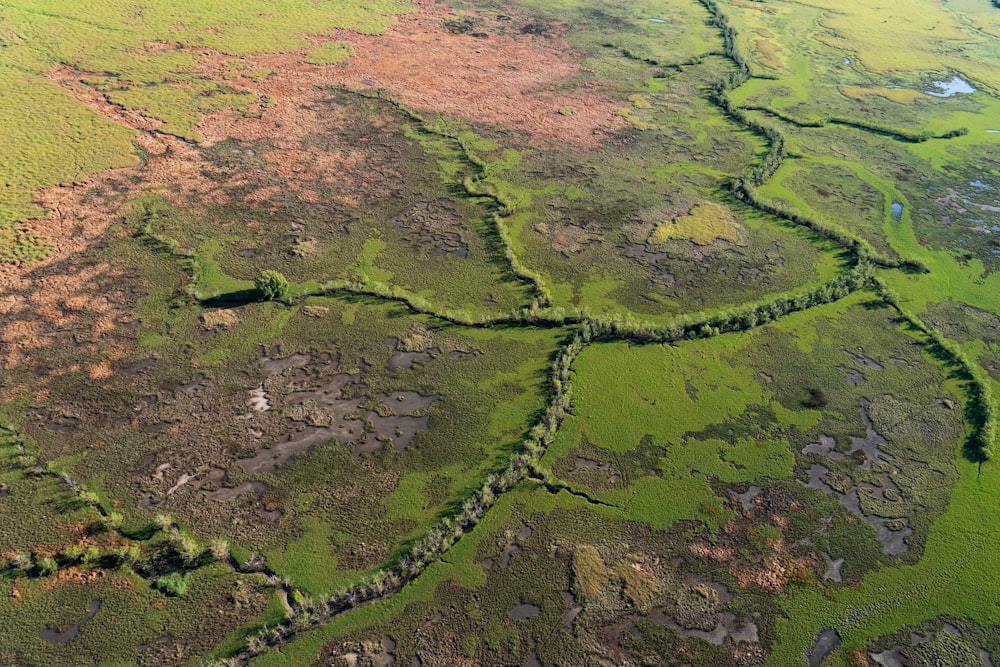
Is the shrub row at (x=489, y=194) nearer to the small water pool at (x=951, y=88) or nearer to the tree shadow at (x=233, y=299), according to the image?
the tree shadow at (x=233, y=299)

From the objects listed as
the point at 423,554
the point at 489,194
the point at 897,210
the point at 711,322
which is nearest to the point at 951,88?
the point at 897,210

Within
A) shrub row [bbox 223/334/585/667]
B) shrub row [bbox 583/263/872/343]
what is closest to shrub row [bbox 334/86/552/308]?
shrub row [bbox 583/263/872/343]

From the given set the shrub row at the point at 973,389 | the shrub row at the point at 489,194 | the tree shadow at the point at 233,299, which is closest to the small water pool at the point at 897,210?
the shrub row at the point at 973,389

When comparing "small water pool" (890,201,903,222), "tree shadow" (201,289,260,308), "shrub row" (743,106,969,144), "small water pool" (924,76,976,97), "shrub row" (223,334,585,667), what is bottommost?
"shrub row" (223,334,585,667)

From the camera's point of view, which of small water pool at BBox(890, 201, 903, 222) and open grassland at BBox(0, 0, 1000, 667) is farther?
small water pool at BBox(890, 201, 903, 222)

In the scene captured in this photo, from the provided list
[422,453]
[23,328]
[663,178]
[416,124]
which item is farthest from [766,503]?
[416,124]

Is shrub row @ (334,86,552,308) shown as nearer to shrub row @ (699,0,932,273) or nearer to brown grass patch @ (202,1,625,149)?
brown grass patch @ (202,1,625,149)

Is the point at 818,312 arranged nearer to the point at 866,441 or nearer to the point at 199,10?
the point at 866,441

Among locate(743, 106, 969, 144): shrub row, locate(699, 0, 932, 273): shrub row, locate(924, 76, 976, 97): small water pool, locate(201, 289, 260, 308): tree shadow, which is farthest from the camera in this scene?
locate(924, 76, 976, 97): small water pool
